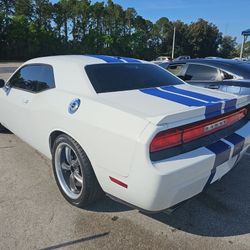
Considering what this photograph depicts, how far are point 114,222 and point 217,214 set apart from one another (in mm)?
1004

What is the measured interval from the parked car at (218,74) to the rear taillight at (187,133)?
111 inches

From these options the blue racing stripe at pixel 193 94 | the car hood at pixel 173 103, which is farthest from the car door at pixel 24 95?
the blue racing stripe at pixel 193 94

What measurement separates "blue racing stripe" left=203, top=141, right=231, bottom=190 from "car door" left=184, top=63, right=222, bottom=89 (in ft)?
10.8

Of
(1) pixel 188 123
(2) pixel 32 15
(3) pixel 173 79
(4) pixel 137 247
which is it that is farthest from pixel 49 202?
(2) pixel 32 15

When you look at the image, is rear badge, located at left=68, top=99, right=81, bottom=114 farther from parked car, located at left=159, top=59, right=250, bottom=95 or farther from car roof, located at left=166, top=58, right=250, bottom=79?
car roof, located at left=166, top=58, right=250, bottom=79

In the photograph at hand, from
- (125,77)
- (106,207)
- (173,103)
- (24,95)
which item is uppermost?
(125,77)

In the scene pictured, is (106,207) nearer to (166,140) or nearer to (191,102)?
(166,140)

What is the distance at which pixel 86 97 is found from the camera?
3.12 meters

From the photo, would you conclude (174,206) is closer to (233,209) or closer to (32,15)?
(233,209)

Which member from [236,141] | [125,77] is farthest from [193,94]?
[125,77]

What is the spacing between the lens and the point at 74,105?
3.15m

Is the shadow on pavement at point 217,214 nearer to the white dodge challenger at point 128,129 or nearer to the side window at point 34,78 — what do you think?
the white dodge challenger at point 128,129

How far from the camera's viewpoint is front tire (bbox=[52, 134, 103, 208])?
9.87 feet

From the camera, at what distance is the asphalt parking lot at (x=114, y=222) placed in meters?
2.73
